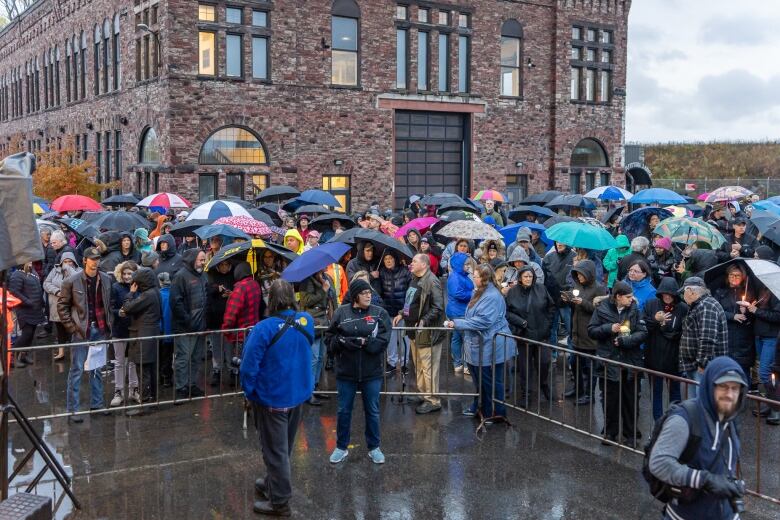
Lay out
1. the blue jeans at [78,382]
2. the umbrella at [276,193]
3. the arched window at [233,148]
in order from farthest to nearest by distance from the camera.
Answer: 1. the arched window at [233,148]
2. the umbrella at [276,193]
3. the blue jeans at [78,382]

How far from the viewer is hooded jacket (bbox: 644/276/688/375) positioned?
9414mm

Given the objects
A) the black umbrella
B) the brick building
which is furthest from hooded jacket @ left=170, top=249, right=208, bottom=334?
the brick building

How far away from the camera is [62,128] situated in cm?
Answer: 3944

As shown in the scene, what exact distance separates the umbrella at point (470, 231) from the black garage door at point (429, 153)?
62.9ft

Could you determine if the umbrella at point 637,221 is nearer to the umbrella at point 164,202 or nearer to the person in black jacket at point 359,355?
the person in black jacket at point 359,355

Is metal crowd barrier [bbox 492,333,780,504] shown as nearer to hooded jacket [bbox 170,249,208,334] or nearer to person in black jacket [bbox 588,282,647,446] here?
person in black jacket [bbox 588,282,647,446]

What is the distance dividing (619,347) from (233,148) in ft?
67.5

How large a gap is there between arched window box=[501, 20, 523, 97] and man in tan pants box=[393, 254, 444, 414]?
25.1m

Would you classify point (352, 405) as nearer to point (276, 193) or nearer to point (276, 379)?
point (276, 379)

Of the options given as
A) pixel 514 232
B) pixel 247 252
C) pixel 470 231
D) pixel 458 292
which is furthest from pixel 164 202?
pixel 458 292

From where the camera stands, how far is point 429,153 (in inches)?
1316

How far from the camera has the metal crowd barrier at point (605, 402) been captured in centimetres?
859

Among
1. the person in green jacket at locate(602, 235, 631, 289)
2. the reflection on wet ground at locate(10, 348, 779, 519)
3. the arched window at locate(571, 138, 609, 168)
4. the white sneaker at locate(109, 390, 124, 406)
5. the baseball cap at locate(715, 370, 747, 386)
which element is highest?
the arched window at locate(571, 138, 609, 168)

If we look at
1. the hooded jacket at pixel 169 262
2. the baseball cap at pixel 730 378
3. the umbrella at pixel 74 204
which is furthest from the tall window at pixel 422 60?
the baseball cap at pixel 730 378
